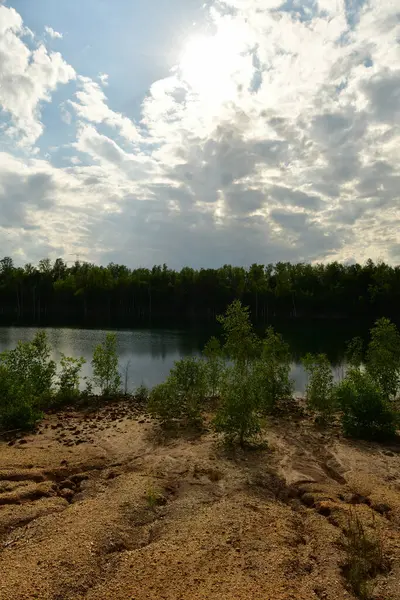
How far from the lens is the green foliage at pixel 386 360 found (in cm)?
1858

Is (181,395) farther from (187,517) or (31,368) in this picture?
(187,517)

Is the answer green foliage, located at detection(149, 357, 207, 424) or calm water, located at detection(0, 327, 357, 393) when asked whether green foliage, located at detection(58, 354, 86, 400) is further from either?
calm water, located at detection(0, 327, 357, 393)

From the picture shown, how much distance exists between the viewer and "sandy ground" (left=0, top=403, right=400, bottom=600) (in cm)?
572

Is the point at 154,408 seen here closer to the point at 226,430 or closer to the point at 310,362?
the point at 226,430

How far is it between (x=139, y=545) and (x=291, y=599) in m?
2.66

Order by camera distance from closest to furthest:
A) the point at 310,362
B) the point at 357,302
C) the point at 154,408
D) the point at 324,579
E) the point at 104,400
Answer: the point at 324,579
the point at 154,408
the point at 310,362
the point at 104,400
the point at 357,302

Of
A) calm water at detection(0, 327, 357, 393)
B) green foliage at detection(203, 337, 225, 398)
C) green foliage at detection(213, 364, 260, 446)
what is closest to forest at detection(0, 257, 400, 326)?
calm water at detection(0, 327, 357, 393)

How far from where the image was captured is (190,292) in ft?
351

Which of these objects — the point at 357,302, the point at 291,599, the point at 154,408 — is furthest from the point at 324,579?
the point at 357,302

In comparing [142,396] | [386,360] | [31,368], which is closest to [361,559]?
[386,360]

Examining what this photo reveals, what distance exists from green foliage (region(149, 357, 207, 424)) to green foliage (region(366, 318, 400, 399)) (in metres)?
8.10

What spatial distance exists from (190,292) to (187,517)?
326 feet

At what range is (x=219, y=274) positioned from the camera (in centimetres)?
10731

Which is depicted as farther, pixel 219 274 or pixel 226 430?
pixel 219 274
